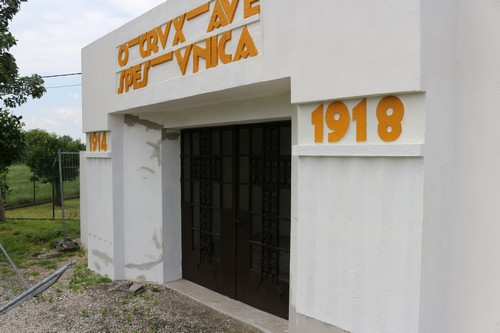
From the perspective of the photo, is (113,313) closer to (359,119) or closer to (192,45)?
(192,45)

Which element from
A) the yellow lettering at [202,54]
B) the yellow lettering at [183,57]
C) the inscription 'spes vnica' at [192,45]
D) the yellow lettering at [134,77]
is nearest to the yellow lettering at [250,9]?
the inscription 'spes vnica' at [192,45]

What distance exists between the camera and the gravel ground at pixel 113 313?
4.75 m

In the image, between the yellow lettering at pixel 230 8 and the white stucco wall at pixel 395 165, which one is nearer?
the white stucco wall at pixel 395 165

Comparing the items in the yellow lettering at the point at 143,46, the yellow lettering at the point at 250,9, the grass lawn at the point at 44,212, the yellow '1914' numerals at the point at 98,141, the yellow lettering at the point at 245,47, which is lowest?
the grass lawn at the point at 44,212

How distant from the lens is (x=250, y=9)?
12.1ft

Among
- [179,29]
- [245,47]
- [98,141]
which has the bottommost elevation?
[98,141]

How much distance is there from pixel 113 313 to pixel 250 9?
4.15 m

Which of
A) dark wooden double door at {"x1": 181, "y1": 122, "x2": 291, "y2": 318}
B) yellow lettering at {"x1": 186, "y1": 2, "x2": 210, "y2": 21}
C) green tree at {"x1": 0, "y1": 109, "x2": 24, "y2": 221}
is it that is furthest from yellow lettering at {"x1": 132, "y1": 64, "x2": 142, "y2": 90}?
green tree at {"x1": 0, "y1": 109, "x2": 24, "y2": 221}

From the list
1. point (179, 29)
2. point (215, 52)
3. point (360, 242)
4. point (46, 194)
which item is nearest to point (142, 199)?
point (179, 29)

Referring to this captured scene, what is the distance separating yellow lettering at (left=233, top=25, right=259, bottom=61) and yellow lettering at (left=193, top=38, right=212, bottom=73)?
1.50 feet

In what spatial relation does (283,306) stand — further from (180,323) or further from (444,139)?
(444,139)

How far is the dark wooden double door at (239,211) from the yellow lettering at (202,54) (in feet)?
3.55

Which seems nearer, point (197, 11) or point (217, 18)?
point (217, 18)

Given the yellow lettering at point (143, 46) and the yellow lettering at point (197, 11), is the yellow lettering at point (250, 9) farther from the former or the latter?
the yellow lettering at point (143, 46)
